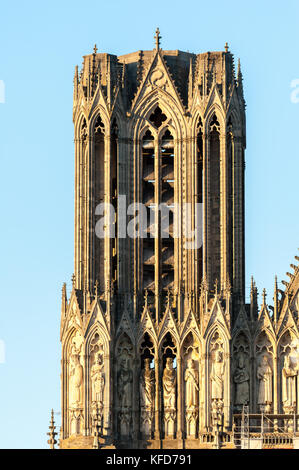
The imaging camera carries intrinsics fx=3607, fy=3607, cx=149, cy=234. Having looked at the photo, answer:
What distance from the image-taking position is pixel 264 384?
134750 mm

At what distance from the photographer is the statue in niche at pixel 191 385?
13462 cm

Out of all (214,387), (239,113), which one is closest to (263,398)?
(214,387)

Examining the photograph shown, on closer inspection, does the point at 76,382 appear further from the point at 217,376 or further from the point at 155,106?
the point at 155,106

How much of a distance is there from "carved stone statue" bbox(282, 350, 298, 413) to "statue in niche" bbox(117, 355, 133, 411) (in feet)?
18.9

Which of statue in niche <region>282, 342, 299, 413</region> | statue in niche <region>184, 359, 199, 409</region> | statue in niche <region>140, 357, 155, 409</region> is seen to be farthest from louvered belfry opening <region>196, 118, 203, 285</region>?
statue in niche <region>282, 342, 299, 413</region>

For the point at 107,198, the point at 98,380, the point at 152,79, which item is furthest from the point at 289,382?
the point at 152,79

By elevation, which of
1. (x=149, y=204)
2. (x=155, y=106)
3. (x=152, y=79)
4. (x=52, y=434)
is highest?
(x=152, y=79)

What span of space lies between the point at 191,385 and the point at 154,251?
224 inches

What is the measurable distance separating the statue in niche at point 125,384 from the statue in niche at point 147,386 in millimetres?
466

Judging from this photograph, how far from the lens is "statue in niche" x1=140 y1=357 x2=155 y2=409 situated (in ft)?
443

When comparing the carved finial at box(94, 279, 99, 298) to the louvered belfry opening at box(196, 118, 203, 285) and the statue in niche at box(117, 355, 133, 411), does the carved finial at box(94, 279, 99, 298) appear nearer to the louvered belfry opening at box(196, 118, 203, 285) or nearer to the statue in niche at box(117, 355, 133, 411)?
the statue in niche at box(117, 355, 133, 411)

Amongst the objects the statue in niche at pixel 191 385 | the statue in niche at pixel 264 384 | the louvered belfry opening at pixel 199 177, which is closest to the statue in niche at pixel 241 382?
the statue in niche at pixel 264 384

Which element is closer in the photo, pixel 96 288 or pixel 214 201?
pixel 96 288
